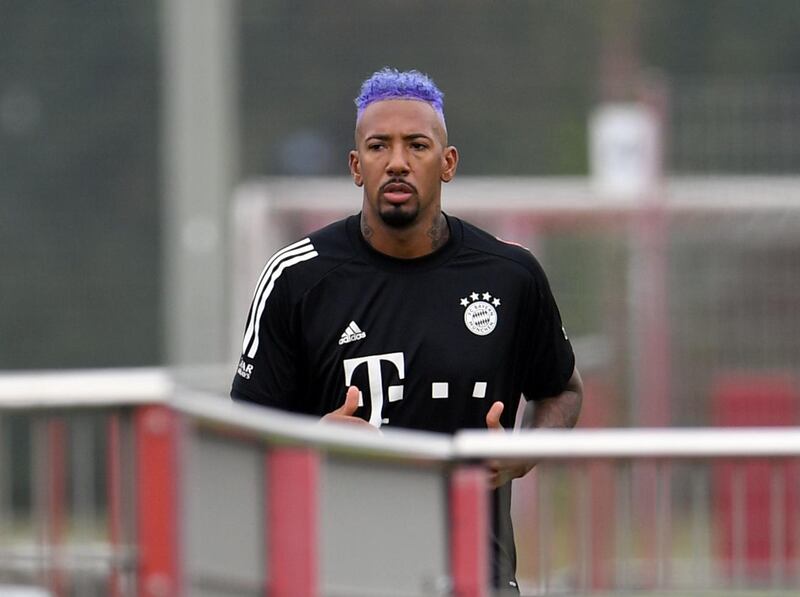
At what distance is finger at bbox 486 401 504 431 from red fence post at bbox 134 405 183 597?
3.52ft

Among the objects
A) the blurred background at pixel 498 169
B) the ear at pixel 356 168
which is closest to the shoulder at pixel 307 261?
the ear at pixel 356 168

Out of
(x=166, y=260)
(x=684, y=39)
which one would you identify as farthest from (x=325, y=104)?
(x=684, y=39)

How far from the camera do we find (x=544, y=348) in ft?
17.0

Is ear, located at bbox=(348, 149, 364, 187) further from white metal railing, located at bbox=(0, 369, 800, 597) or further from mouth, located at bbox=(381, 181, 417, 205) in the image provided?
white metal railing, located at bbox=(0, 369, 800, 597)

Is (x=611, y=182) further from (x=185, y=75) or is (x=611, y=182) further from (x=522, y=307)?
(x=522, y=307)

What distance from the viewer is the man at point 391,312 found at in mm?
4918

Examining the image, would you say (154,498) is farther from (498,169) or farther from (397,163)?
(498,169)

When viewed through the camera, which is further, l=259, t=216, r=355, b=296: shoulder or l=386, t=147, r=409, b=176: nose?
l=259, t=216, r=355, b=296: shoulder

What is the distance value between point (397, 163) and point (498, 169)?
Answer: 36.2ft

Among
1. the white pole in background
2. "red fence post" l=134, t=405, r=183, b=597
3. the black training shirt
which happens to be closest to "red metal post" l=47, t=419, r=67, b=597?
"red fence post" l=134, t=405, r=183, b=597

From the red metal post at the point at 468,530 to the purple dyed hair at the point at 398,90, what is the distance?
1.08 m

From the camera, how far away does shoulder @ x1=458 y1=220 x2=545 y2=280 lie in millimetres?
5113

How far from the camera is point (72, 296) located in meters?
14.4

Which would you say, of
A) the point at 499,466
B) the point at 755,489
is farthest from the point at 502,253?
the point at 755,489
